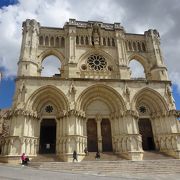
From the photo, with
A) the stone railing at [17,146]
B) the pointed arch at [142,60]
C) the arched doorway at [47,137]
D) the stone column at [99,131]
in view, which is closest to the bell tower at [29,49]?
the arched doorway at [47,137]

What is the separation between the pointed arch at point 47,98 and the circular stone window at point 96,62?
20.2 feet

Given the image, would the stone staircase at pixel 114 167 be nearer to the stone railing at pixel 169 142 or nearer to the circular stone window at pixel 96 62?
the stone railing at pixel 169 142

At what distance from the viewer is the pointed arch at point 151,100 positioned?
63.2 feet

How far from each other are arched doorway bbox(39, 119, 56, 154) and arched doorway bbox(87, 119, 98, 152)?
11.1 ft

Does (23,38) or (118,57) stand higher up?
(23,38)

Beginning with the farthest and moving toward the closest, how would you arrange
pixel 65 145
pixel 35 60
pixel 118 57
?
pixel 118 57
pixel 35 60
pixel 65 145

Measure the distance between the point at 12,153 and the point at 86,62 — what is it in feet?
41.4

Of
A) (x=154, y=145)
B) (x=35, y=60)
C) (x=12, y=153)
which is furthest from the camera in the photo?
(x=35, y=60)

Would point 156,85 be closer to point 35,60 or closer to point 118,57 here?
point 118,57

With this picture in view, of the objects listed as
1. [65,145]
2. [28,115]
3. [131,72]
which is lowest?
[65,145]

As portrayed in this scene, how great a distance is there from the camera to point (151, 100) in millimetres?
20156

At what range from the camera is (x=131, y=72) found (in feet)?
77.2

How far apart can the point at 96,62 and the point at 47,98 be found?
7784mm

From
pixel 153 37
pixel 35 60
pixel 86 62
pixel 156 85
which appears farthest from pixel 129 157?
pixel 153 37
